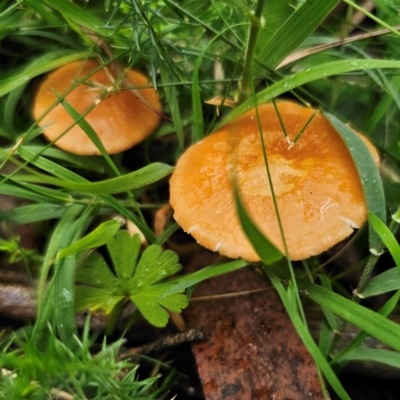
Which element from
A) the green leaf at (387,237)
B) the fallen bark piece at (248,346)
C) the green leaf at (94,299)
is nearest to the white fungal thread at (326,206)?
the green leaf at (387,237)

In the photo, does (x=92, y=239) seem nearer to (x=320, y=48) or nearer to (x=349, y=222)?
(x=349, y=222)

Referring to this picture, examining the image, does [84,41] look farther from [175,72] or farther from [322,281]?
[322,281]

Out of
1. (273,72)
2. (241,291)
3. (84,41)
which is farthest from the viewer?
(84,41)

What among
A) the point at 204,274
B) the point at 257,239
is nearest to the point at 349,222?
the point at 257,239

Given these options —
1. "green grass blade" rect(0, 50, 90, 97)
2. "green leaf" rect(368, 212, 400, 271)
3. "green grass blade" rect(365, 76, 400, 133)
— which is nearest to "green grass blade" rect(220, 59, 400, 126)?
"green grass blade" rect(365, 76, 400, 133)

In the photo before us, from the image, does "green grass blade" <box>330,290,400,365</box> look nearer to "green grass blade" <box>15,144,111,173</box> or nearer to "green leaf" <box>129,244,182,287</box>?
"green leaf" <box>129,244,182,287</box>

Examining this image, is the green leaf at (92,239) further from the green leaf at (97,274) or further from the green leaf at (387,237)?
the green leaf at (387,237)

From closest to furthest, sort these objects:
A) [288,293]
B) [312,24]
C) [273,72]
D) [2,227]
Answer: [288,293], [312,24], [273,72], [2,227]

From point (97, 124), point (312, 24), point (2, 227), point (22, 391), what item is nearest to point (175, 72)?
point (97, 124)
